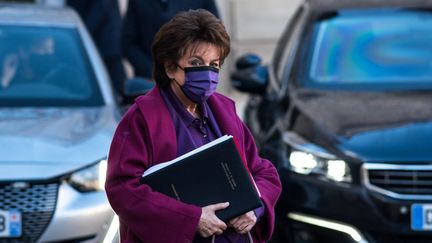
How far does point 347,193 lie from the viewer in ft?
17.2

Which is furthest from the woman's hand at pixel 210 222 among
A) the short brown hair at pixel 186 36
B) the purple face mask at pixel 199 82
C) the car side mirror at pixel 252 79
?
the car side mirror at pixel 252 79

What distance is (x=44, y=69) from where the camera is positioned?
6.62 metres

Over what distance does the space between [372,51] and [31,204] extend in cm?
239

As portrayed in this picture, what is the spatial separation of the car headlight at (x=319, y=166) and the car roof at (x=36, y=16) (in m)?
2.12

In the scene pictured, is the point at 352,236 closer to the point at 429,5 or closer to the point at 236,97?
the point at 429,5

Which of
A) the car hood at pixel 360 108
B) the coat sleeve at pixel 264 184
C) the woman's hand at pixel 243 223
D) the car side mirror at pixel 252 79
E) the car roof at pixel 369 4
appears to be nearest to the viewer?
the woman's hand at pixel 243 223

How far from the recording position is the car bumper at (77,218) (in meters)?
5.20

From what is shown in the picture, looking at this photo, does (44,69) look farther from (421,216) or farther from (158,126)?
(158,126)

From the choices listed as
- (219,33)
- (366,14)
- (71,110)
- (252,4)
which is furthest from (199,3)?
(252,4)

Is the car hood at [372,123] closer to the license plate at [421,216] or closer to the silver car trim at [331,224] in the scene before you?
the license plate at [421,216]

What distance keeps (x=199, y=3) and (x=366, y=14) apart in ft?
6.25

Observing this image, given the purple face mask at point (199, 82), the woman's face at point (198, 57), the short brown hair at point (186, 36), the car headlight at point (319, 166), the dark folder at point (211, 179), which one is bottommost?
the car headlight at point (319, 166)

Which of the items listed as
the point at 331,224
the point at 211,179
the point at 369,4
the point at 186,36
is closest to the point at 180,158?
the point at 211,179

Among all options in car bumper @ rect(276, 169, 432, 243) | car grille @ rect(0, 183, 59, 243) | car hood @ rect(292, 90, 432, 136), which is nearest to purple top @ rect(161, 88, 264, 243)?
car bumper @ rect(276, 169, 432, 243)
